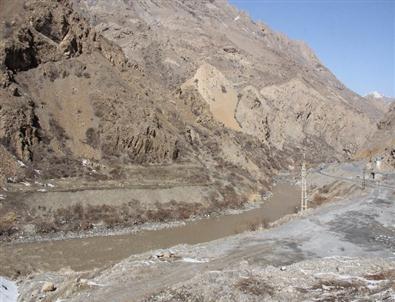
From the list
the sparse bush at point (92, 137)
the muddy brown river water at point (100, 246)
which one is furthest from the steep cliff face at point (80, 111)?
the muddy brown river water at point (100, 246)

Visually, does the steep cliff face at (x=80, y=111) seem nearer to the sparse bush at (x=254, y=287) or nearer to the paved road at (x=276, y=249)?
the paved road at (x=276, y=249)

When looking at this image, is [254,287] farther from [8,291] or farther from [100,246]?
[100,246]

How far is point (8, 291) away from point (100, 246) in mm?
15178

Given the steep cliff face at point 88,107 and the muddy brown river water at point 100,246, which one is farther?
the steep cliff face at point 88,107

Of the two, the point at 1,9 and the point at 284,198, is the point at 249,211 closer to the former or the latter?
the point at 284,198

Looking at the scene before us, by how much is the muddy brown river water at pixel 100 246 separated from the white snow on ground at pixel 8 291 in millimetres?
2716

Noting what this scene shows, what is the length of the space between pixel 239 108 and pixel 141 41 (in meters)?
44.4

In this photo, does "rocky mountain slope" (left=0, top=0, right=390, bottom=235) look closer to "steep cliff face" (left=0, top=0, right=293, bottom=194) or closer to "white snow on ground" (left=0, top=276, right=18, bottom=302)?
"steep cliff face" (left=0, top=0, right=293, bottom=194)

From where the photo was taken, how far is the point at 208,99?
4281 inches

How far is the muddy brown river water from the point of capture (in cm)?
3122

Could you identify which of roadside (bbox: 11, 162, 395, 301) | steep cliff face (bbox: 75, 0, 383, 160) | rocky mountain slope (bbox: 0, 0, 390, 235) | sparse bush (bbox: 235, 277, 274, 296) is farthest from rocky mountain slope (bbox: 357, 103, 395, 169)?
sparse bush (bbox: 235, 277, 274, 296)

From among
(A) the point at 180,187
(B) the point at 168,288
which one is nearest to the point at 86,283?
(B) the point at 168,288

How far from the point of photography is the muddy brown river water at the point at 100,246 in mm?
31219

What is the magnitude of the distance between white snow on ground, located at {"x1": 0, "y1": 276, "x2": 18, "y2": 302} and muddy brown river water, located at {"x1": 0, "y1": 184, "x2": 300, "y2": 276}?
2.72m
